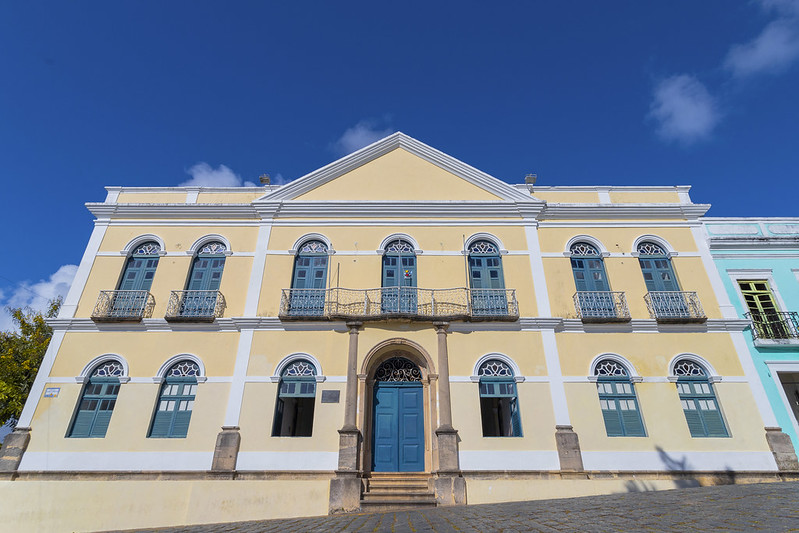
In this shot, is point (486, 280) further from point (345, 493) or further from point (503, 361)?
point (345, 493)

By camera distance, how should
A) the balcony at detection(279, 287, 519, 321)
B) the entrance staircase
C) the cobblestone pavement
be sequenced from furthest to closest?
the balcony at detection(279, 287, 519, 321)
the entrance staircase
the cobblestone pavement

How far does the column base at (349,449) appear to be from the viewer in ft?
36.0

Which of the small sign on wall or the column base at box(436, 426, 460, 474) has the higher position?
the small sign on wall

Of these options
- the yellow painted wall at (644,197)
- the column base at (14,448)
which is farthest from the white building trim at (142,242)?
the yellow painted wall at (644,197)

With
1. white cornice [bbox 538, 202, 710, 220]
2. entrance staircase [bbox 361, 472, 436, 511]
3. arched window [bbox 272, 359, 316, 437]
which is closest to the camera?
entrance staircase [bbox 361, 472, 436, 511]

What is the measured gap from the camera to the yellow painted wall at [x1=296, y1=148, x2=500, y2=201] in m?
15.1

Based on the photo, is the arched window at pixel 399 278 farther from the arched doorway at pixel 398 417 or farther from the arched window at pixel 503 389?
the arched window at pixel 503 389

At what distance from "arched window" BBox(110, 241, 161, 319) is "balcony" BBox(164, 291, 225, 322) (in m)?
0.93

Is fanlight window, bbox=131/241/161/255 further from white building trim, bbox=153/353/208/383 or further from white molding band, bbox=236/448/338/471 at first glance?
white molding band, bbox=236/448/338/471

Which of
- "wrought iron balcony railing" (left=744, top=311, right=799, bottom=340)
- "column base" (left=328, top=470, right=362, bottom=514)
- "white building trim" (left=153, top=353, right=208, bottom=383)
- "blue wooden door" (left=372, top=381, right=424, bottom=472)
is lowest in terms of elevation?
"column base" (left=328, top=470, right=362, bottom=514)

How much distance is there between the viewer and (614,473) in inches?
435

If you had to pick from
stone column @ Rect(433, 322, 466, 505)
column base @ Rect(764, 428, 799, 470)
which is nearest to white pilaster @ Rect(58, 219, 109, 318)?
stone column @ Rect(433, 322, 466, 505)

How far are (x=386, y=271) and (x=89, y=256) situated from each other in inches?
390

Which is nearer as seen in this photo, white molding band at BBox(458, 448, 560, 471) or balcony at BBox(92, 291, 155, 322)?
white molding band at BBox(458, 448, 560, 471)
